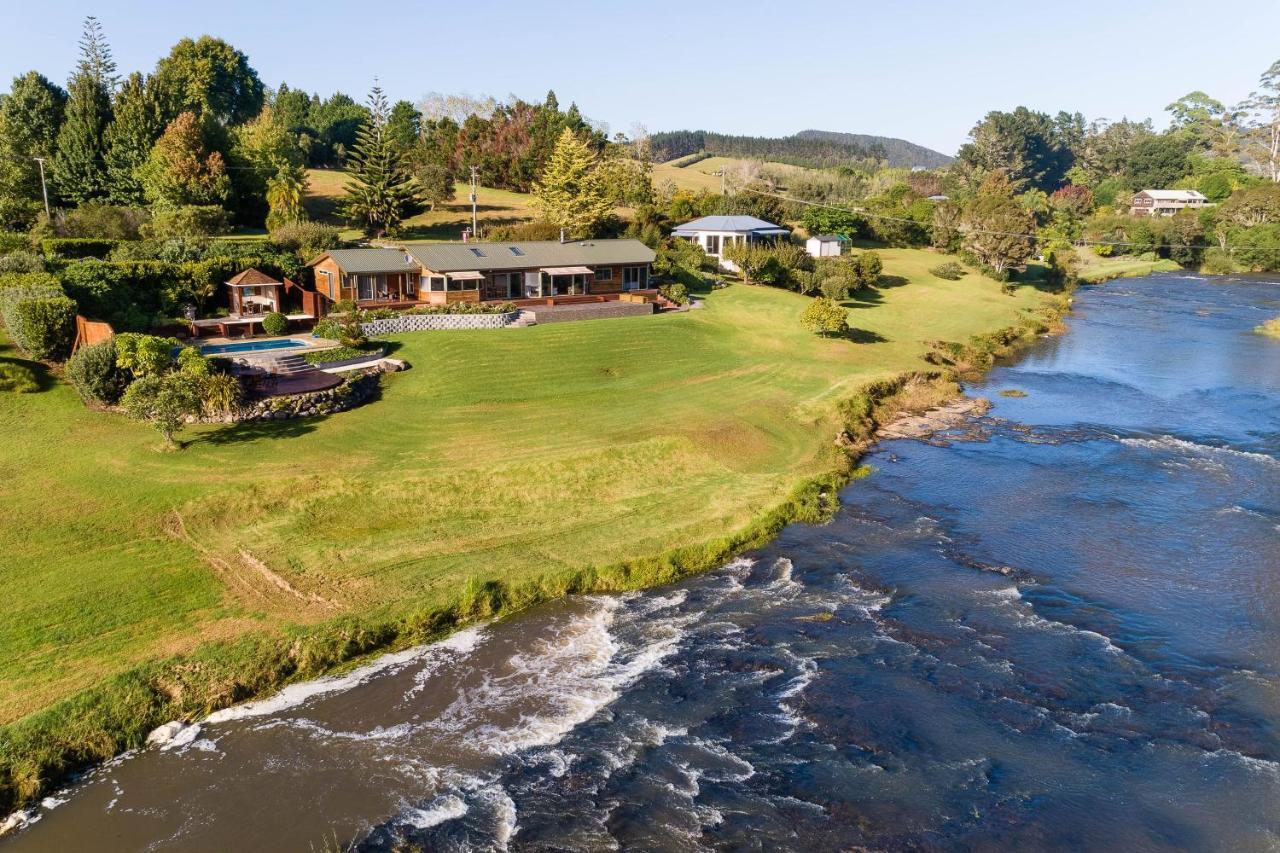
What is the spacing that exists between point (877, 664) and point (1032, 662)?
12.9ft

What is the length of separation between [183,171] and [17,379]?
3875cm

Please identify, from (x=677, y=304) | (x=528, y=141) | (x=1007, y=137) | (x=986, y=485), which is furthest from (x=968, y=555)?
(x=1007, y=137)

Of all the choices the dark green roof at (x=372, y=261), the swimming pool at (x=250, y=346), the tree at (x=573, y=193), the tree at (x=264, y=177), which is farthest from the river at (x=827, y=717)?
the tree at (x=264, y=177)

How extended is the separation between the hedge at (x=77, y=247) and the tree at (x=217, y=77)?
4259 centimetres

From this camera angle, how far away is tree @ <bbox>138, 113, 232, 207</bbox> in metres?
64.9

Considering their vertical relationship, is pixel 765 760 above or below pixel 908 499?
below

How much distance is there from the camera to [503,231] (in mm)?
70375

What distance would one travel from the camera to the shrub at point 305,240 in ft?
188

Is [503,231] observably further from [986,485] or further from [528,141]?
[986,485]

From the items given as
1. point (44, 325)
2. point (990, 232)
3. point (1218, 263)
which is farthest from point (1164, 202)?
point (44, 325)

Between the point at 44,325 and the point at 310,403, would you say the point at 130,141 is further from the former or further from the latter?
the point at 310,403

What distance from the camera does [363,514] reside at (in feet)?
90.1

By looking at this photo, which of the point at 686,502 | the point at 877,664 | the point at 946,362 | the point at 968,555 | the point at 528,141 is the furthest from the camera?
the point at 528,141

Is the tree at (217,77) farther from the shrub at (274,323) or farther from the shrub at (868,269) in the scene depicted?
the shrub at (868,269)
